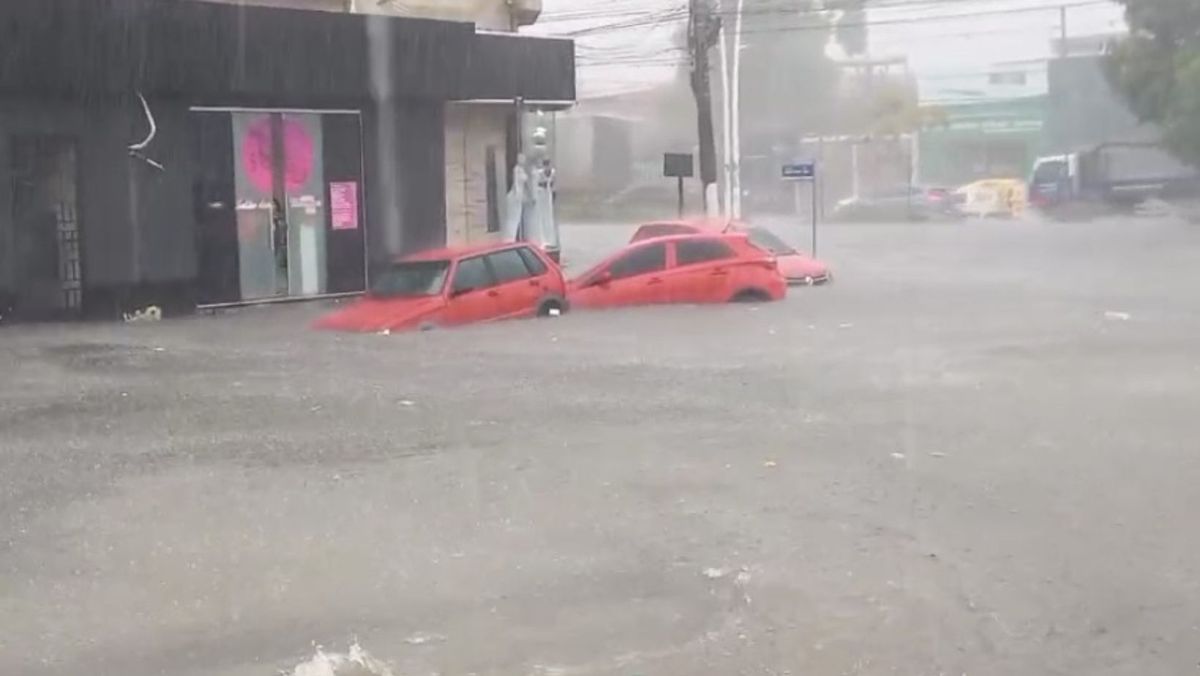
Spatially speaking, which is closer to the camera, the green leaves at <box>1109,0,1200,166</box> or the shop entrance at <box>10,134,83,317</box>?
the shop entrance at <box>10,134,83,317</box>

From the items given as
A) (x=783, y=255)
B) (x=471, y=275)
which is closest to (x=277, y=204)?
(x=471, y=275)

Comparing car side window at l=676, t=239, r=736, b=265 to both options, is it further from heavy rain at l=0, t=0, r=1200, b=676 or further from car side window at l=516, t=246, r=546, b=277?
car side window at l=516, t=246, r=546, b=277

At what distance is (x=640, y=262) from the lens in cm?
2453

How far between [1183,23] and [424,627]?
162ft

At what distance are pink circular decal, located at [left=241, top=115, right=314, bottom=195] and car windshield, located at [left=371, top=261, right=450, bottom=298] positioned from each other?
4.76 meters

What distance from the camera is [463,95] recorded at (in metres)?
28.2

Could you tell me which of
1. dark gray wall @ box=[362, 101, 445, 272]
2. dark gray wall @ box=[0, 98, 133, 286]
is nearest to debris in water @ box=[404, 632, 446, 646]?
dark gray wall @ box=[0, 98, 133, 286]

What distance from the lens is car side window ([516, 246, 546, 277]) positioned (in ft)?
74.3

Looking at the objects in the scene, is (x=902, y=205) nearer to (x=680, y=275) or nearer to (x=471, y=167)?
(x=471, y=167)

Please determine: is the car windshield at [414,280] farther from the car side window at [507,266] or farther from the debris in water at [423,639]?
the debris in water at [423,639]

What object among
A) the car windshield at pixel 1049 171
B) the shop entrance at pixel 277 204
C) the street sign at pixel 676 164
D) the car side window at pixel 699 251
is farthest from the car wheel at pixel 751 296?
the car windshield at pixel 1049 171

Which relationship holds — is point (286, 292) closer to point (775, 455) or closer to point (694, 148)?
point (775, 455)

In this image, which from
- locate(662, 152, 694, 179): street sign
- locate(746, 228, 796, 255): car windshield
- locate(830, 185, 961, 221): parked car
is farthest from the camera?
locate(830, 185, 961, 221): parked car

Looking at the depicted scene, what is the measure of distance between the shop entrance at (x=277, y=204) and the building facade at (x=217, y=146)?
0.02 meters
